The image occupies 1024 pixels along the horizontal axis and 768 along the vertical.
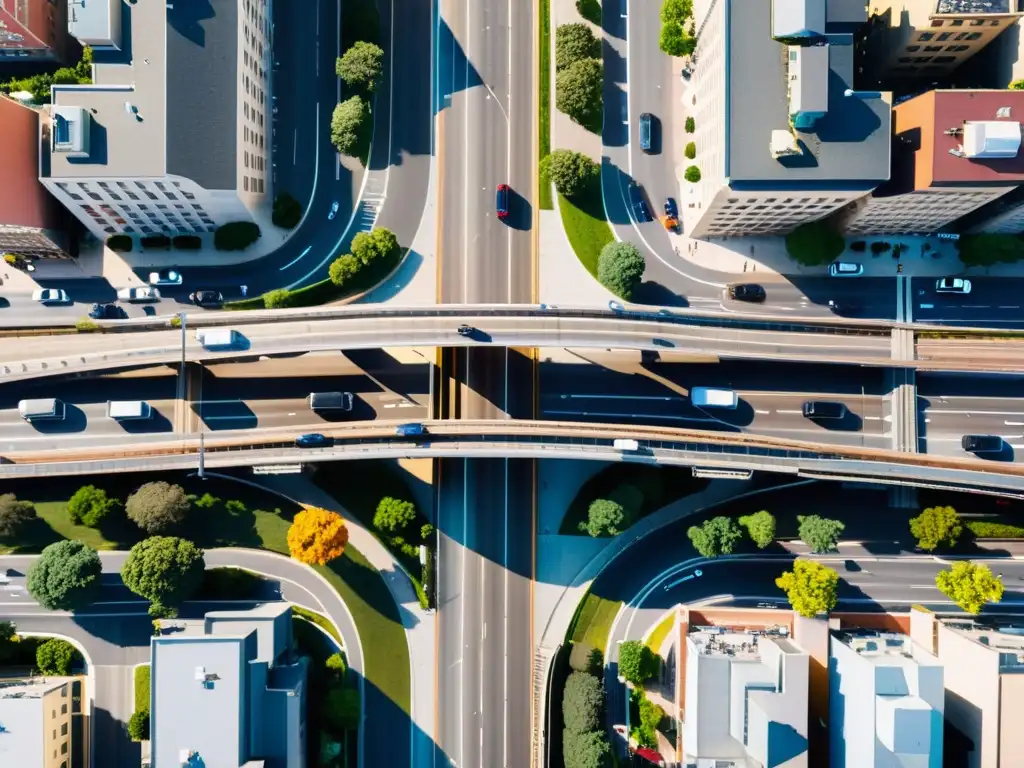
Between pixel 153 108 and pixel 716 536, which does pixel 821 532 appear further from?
pixel 153 108

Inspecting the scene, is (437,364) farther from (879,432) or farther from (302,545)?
(879,432)

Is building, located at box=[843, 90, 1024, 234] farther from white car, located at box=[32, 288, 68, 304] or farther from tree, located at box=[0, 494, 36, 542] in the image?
tree, located at box=[0, 494, 36, 542]

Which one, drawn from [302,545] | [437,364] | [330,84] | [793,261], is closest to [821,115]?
[793,261]

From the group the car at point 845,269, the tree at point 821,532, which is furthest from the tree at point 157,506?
the car at point 845,269

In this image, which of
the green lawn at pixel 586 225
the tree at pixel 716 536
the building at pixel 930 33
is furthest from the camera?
the green lawn at pixel 586 225

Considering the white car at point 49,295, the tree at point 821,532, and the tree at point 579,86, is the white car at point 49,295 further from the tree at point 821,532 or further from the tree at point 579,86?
the tree at point 821,532

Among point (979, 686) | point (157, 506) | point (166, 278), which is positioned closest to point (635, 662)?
point (979, 686)

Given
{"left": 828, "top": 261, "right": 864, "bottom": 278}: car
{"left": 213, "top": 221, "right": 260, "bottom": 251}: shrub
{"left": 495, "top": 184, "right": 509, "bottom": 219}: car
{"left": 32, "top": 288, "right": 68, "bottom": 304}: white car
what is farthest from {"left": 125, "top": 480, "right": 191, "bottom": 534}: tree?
{"left": 828, "top": 261, "right": 864, "bottom": 278}: car
